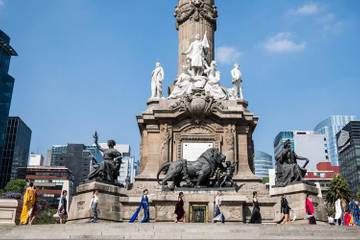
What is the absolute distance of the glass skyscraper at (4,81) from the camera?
3974 inches

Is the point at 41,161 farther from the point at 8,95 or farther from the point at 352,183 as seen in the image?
the point at 352,183

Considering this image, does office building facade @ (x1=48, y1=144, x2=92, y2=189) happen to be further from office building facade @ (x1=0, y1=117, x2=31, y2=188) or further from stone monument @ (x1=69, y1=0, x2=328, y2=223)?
stone monument @ (x1=69, y1=0, x2=328, y2=223)

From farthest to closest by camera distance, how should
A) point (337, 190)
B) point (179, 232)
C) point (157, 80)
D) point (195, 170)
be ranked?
point (337, 190), point (157, 80), point (195, 170), point (179, 232)

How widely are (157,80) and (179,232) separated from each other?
17.1 metres

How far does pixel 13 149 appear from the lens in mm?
126875

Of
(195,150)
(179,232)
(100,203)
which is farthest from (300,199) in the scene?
(100,203)

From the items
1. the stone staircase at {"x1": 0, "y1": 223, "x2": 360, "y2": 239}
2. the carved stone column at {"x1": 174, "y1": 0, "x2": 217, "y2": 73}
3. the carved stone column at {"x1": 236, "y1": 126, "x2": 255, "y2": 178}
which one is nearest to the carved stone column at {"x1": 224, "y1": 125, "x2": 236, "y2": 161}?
the carved stone column at {"x1": 236, "y1": 126, "x2": 255, "y2": 178}

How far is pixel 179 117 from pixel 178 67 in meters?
6.53

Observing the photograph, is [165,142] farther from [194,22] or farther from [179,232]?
[179,232]

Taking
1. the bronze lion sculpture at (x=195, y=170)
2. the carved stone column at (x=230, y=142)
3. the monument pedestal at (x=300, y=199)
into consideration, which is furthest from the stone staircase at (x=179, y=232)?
the carved stone column at (x=230, y=142)

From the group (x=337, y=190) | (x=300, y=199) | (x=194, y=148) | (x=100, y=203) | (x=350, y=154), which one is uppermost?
(x=350, y=154)

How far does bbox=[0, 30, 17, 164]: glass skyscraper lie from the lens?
100938 mm

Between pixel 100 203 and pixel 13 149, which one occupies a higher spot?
pixel 13 149

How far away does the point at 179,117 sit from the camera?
90.9 feet
